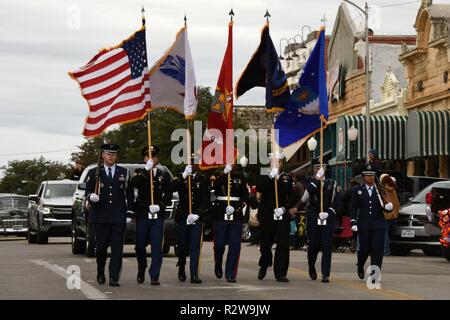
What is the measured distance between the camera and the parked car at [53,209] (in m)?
33.2

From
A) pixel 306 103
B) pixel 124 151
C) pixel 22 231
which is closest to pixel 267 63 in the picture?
pixel 306 103

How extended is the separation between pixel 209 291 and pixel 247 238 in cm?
2450

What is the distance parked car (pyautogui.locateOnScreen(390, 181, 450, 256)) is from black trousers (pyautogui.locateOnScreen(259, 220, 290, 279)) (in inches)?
367

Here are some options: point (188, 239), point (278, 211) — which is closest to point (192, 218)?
point (188, 239)

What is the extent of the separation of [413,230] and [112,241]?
12388 millimetres

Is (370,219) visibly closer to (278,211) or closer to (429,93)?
(278,211)

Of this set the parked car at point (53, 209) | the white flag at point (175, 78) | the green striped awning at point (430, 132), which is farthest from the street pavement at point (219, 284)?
the green striped awning at point (430, 132)

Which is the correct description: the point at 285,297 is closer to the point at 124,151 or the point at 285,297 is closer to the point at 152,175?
the point at 152,175

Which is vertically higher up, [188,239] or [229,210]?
[229,210]

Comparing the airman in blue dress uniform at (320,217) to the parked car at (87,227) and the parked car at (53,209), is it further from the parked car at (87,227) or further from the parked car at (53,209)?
the parked car at (53,209)

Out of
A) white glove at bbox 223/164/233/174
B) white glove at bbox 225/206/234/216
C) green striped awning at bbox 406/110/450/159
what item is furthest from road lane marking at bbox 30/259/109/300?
green striped awning at bbox 406/110/450/159

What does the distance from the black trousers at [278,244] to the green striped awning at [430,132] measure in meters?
30.4

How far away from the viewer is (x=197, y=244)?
17.8 metres

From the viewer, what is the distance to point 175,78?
19469mm
